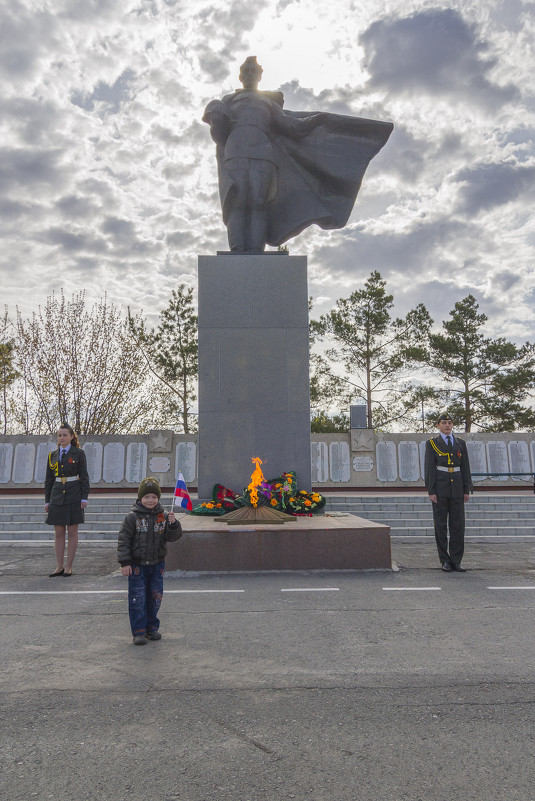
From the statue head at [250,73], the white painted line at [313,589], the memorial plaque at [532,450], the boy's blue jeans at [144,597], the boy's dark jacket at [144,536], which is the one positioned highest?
the statue head at [250,73]

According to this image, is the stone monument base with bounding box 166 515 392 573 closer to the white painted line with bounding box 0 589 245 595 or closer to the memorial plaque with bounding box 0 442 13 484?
the white painted line with bounding box 0 589 245 595

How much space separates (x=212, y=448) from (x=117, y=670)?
5857 millimetres

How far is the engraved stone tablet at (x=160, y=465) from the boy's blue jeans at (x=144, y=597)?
1241 centimetres

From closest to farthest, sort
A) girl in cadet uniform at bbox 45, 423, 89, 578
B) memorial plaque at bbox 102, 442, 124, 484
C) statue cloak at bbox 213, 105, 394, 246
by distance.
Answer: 1. girl in cadet uniform at bbox 45, 423, 89, 578
2. statue cloak at bbox 213, 105, 394, 246
3. memorial plaque at bbox 102, 442, 124, 484

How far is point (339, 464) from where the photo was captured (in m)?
17.0

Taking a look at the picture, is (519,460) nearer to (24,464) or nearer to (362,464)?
(362,464)

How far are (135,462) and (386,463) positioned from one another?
694 centimetres

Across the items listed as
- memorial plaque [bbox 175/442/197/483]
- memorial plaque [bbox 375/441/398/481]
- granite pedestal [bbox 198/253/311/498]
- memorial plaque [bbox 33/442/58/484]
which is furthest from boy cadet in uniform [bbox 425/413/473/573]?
memorial plaque [bbox 33/442/58/484]

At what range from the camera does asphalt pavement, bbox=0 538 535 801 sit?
2201 millimetres

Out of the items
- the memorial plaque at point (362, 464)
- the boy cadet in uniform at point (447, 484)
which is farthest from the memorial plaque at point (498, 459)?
the boy cadet in uniform at point (447, 484)

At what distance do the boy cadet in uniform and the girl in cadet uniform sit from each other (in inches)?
163

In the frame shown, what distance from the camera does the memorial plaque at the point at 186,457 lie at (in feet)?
54.5

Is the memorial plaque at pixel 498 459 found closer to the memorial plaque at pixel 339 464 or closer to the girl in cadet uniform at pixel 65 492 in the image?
the memorial plaque at pixel 339 464

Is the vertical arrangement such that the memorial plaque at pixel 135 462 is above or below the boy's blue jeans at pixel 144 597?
above
